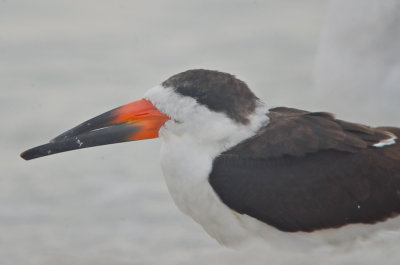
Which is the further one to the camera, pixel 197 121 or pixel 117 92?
pixel 117 92

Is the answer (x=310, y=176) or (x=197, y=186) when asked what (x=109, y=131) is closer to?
(x=197, y=186)

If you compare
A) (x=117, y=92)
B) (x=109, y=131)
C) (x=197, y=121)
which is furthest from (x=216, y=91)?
(x=117, y=92)

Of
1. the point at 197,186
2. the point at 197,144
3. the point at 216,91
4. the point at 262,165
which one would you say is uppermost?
the point at 216,91

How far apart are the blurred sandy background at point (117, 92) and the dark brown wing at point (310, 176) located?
321 mm

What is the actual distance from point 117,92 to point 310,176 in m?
3.50

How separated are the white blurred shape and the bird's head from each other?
2.63m

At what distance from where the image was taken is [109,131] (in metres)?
5.59

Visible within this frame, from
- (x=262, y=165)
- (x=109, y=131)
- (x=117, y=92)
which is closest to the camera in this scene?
(x=262, y=165)

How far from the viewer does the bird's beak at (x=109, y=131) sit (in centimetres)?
554

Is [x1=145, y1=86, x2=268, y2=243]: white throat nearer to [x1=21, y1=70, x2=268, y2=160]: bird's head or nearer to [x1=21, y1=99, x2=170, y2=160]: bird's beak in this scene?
[x1=21, y1=70, x2=268, y2=160]: bird's head

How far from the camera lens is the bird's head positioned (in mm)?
5332

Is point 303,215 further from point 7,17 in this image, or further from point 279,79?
point 7,17

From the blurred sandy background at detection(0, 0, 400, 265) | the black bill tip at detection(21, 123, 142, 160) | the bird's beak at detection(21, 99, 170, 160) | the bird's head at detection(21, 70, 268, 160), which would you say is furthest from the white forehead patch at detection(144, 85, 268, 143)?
the blurred sandy background at detection(0, 0, 400, 265)

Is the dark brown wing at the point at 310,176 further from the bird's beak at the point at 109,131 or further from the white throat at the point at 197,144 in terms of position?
the bird's beak at the point at 109,131
